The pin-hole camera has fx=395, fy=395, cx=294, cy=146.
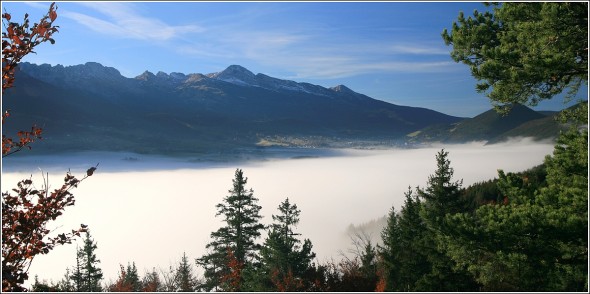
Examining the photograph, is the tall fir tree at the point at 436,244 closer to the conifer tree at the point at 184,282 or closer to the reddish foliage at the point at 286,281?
the reddish foliage at the point at 286,281

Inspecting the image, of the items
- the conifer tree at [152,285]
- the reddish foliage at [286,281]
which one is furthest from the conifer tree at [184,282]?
the reddish foliage at [286,281]

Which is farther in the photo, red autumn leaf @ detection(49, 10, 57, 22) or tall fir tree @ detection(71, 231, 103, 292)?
tall fir tree @ detection(71, 231, 103, 292)

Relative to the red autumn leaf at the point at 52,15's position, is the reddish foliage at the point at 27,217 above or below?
below

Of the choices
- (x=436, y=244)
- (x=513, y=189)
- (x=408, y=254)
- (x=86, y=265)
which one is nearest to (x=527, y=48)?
(x=513, y=189)

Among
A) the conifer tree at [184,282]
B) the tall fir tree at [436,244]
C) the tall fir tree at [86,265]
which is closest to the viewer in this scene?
the tall fir tree at [436,244]

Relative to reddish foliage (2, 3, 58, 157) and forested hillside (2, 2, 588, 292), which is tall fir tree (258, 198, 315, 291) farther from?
reddish foliage (2, 3, 58, 157)

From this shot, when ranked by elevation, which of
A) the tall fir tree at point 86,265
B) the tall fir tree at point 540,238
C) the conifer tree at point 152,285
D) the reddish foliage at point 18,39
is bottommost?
the conifer tree at point 152,285

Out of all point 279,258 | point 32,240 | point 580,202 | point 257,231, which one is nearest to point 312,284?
point 279,258

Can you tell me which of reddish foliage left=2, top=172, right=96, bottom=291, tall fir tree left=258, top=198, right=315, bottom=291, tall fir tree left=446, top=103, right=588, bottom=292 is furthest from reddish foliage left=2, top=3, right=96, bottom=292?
tall fir tree left=258, top=198, right=315, bottom=291

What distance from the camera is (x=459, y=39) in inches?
388

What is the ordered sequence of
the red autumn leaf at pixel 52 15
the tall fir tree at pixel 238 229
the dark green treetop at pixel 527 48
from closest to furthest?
the red autumn leaf at pixel 52 15
the dark green treetop at pixel 527 48
the tall fir tree at pixel 238 229

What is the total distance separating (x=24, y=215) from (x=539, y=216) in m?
10.2

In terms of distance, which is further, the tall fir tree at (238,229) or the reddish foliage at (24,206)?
the tall fir tree at (238,229)

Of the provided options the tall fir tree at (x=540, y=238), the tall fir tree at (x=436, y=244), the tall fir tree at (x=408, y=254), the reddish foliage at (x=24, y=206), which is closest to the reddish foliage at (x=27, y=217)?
the reddish foliage at (x=24, y=206)
